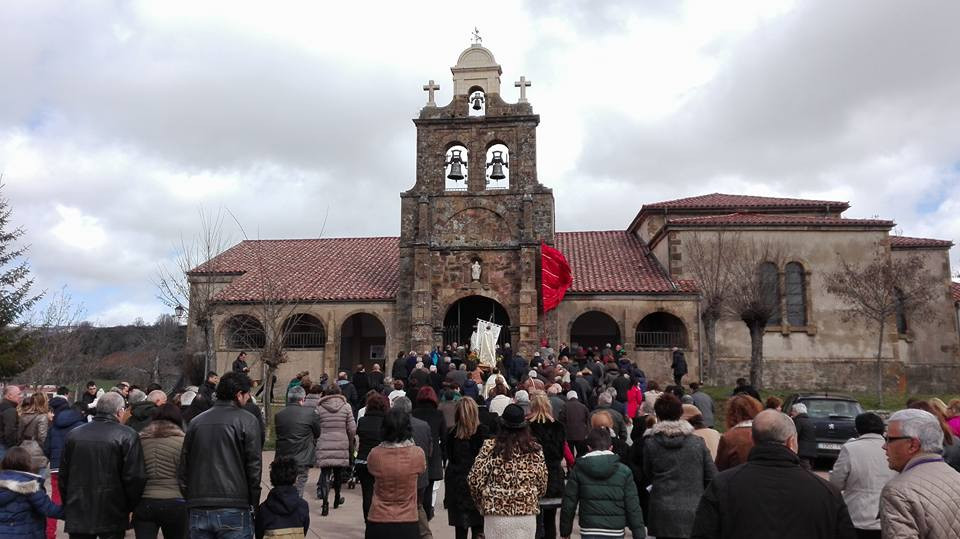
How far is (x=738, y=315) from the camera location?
2616 centimetres

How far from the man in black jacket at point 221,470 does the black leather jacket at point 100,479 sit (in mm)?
634

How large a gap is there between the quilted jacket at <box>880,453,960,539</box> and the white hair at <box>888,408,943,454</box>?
14cm

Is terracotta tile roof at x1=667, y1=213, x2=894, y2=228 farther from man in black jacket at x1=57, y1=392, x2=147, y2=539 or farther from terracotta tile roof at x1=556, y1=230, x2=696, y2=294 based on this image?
man in black jacket at x1=57, y1=392, x2=147, y2=539

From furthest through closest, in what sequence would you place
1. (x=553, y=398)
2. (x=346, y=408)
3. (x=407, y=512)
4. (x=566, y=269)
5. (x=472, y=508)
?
(x=566, y=269)
(x=553, y=398)
(x=346, y=408)
(x=472, y=508)
(x=407, y=512)

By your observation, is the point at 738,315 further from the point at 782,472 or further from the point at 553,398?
the point at 782,472

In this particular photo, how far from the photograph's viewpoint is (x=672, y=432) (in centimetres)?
564

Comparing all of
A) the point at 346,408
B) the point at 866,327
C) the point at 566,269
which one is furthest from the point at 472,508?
the point at 866,327

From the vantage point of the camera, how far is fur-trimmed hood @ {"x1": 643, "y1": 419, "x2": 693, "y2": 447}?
5625 millimetres

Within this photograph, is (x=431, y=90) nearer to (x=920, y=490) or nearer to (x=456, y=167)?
Result: (x=456, y=167)

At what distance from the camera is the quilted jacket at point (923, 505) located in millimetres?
3752

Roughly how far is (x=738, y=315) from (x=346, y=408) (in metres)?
19.7

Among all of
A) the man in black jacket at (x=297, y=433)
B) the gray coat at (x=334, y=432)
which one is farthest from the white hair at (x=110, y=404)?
the gray coat at (x=334, y=432)

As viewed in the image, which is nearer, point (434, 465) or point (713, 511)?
point (713, 511)

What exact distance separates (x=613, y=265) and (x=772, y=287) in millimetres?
5946
